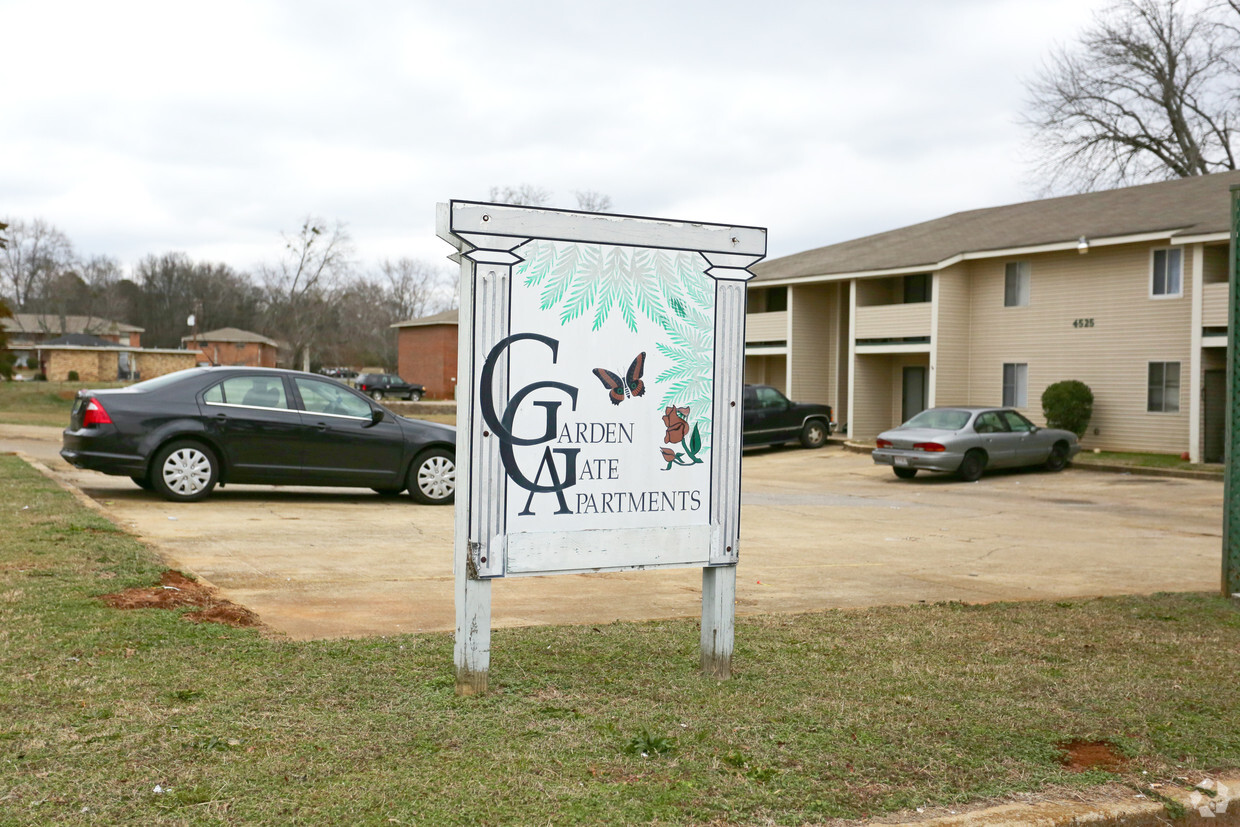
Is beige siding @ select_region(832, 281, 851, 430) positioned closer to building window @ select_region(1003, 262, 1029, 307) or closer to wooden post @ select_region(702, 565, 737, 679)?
building window @ select_region(1003, 262, 1029, 307)

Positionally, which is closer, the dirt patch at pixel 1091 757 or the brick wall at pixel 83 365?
the dirt patch at pixel 1091 757

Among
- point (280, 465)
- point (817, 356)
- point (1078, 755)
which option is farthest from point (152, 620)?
point (817, 356)

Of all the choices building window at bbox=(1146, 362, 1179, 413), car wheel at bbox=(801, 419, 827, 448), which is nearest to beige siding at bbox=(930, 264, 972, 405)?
car wheel at bbox=(801, 419, 827, 448)

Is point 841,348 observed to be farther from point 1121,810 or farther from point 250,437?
point 1121,810

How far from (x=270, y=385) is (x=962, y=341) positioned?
23005 mm

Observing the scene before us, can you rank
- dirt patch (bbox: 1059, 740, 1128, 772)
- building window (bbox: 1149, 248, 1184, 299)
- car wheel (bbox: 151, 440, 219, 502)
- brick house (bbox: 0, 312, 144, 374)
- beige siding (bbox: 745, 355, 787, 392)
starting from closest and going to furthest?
1. dirt patch (bbox: 1059, 740, 1128, 772)
2. car wheel (bbox: 151, 440, 219, 502)
3. building window (bbox: 1149, 248, 1184, 299)
4. beige siding (bbox: 745, 355, 787, 392)
5. brick house (bbox: 0, 312, 144, 374)

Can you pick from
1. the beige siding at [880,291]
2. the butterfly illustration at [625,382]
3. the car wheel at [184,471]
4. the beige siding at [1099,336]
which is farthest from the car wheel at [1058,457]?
the butterfly illustration at [625,382]

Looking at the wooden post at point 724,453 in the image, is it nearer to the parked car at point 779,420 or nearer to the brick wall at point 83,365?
the parked car at point 779,420

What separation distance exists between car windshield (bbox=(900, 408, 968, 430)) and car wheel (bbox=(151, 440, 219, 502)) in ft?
48.9

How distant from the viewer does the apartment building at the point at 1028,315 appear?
25984mm

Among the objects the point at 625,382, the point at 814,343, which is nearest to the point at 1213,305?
Answer: the point at 814,343

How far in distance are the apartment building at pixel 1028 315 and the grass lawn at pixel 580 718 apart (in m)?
19.9

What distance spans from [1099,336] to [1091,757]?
84.7 feet

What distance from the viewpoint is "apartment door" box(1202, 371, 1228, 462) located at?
2516 centimetres
